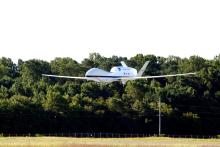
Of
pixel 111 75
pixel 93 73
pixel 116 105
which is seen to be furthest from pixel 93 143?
pixel 116 105

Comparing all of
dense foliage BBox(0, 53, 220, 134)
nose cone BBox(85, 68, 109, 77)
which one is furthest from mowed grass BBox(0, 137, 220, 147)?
dense foliage BBox(0, 53, 220, 134)

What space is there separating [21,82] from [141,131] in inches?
1203

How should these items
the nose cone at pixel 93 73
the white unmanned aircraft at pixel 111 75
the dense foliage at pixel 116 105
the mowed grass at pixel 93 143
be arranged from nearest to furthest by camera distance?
the mowed grass at pixel 93 143 → the nose cone at pixel 93 73 → the white unmanned aircraft at pixel 111 75 → the dense foliage at pixel 116 105

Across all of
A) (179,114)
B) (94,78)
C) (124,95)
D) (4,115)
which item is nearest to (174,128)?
(179,114)

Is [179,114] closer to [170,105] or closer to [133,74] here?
[170,105]

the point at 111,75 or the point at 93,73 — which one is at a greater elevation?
the point at 111,75

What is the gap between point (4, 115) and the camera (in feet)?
396

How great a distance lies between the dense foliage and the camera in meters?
123

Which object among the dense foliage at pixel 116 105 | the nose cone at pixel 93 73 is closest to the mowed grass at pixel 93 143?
the nose cone at pixel 93 73

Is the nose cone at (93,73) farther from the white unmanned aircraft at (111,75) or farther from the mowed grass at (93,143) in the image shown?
the mowed grass at (93,143)

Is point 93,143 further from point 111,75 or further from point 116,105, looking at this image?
point 116,105

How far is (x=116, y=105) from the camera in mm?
131250

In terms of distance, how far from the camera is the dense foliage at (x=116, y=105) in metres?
123

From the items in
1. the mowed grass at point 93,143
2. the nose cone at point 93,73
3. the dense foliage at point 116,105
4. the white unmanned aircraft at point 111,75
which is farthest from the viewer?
the dense foliage at point 116,105
